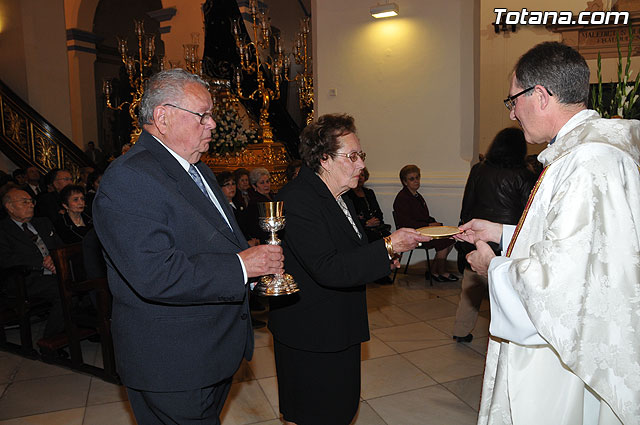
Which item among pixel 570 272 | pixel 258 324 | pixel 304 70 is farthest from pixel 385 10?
pixel 570 272

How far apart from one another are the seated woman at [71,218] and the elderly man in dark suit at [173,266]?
145 inches

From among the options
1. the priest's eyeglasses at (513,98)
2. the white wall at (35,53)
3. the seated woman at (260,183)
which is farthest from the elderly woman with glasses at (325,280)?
the white wall at (35,53)

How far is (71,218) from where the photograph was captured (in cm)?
515

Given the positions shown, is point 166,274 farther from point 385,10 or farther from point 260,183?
point 385,10

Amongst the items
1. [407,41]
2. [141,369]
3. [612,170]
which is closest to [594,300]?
[612,170]

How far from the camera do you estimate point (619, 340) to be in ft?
5.08

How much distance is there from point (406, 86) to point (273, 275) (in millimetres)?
5766

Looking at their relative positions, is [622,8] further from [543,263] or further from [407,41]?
[543,263]

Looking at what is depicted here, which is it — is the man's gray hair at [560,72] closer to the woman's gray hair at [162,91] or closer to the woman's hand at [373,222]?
the woman's gray hair at [162,91]

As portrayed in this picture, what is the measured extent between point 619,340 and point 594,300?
0.16 meters

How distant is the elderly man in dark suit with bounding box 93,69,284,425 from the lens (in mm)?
1595

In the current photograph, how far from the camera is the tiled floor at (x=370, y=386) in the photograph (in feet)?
10.7

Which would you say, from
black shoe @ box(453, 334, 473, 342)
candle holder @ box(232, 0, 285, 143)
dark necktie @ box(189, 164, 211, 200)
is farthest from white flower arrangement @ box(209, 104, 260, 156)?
dark necktie @ box(189, 164, 211, 200)

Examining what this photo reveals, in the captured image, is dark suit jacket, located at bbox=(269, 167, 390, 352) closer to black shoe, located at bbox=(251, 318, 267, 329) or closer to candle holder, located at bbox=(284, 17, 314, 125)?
black shoe, located at bbox=(251, 318, 267, 329)
